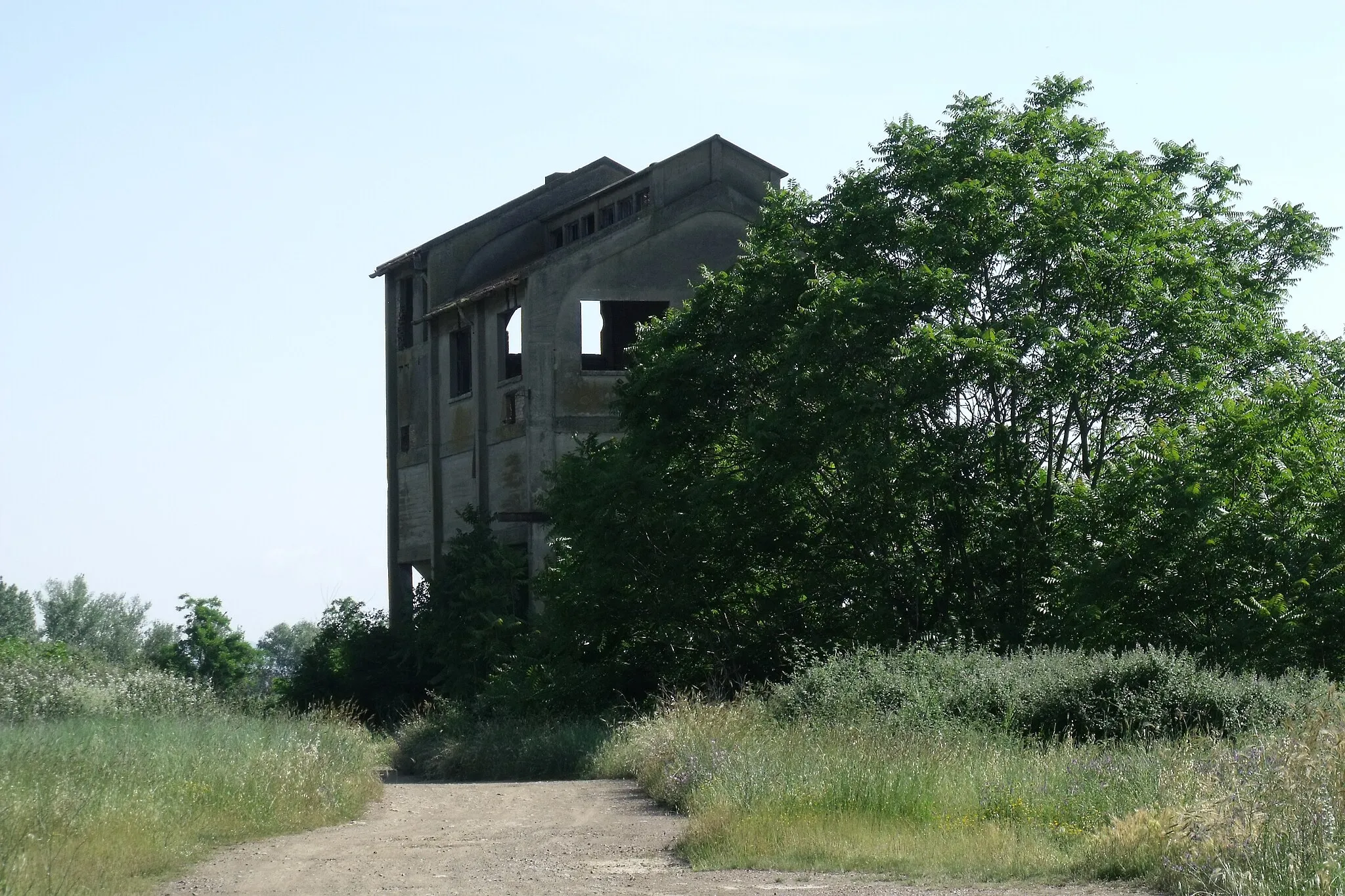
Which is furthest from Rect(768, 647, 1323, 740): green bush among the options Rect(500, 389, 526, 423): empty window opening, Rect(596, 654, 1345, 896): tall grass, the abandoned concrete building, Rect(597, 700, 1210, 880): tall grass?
Rect(500, 389, 526, 423): empty window opening

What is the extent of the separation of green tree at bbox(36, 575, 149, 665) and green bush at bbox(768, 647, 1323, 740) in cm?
10643

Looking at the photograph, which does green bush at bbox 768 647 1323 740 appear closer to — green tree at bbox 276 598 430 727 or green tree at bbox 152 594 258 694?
green tree at bbox 276 598 430 727

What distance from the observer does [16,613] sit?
117 metres

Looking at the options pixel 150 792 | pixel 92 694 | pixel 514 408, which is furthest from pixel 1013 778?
pixel 514 408

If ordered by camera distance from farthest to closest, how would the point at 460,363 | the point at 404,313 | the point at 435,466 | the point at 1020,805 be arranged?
the point at 404,313, the point at 460,363, the point at 435,466, the point at 1020,805

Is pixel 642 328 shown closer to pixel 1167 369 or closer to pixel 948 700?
pixel 1167 369

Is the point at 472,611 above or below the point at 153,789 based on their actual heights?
above

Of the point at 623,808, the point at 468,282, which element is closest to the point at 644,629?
the point at 623,808

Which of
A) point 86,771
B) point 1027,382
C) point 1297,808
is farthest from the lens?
point 1027,382

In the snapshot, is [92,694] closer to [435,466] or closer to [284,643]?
[435,466]

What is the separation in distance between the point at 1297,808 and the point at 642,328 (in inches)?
914

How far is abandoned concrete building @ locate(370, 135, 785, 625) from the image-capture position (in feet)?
125

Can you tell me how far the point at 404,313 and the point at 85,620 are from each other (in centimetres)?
8664

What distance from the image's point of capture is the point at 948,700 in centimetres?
2009
